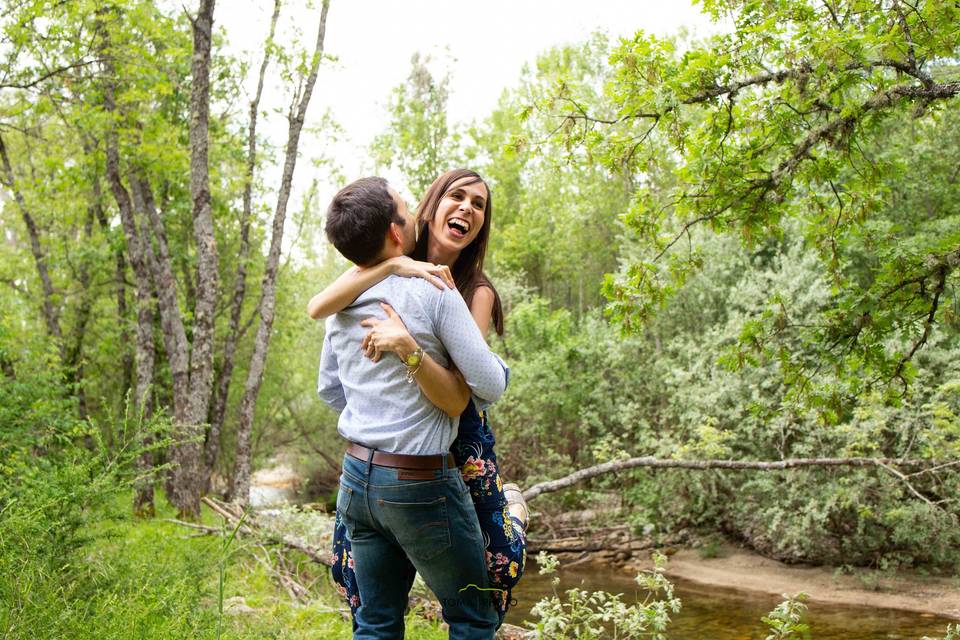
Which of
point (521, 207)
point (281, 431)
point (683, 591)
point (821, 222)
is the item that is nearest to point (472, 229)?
point (821, 222)

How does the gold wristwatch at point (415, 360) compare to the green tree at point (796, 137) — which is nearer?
the gold wristwatch at point (415, 360)

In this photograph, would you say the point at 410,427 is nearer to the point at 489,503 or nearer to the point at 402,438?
the point at 402,438

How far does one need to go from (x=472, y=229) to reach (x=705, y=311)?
1418cm

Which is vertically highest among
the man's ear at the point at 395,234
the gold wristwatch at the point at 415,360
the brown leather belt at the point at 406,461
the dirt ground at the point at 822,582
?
the man's ear at the point at 395,234

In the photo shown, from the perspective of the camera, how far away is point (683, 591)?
1195cm

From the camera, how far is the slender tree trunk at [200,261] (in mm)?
9945

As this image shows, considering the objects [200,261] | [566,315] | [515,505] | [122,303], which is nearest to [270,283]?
[200,261]

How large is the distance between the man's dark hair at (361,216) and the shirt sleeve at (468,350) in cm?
30

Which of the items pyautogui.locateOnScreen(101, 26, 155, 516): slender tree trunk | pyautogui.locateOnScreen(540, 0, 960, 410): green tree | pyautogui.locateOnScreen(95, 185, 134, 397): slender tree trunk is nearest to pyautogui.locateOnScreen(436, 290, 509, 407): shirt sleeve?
pyautogui.locateOnScreen(540, 0, 960, 410): green tree

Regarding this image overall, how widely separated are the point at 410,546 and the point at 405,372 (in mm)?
522

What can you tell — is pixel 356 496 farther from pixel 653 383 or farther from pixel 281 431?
pixel 281 431

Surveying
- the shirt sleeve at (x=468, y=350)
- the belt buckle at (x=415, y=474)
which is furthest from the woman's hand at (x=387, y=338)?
the belt buckle at (x=415, y=474)

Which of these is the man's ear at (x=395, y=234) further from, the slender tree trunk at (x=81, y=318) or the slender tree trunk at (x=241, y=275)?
the slender tree trunk at (x=81, y=318)

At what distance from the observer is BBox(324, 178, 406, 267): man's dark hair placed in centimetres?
240
